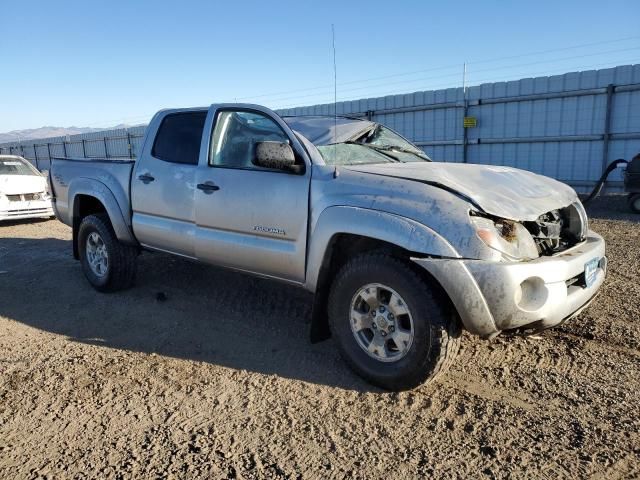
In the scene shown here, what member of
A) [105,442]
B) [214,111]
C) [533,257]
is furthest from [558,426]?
[214,111]

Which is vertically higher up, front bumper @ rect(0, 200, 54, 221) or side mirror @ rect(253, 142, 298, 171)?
side mirror @ rect(253, 142, 298, 171)

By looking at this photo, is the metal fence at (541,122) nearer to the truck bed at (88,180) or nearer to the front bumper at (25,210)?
the front bumper at (25,210)

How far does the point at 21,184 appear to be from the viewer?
1023 cm

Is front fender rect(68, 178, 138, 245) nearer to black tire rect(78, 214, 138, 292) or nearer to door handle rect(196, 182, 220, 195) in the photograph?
black tire rect(78, 214, 138, 292)

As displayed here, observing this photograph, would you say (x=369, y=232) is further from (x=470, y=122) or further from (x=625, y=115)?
(x=470, y=122)

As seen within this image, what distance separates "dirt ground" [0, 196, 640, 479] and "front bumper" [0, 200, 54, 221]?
6115 mm

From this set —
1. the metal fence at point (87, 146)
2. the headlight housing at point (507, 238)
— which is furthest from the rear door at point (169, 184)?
the metal fence at point (87, 146)

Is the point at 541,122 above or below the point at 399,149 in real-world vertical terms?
above

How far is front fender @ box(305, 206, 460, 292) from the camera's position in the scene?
2.87m

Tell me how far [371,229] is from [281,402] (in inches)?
48.0

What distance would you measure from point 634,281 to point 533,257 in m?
3.01

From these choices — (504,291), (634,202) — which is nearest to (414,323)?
(504,291)

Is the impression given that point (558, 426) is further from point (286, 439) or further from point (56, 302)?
point (56, 302)

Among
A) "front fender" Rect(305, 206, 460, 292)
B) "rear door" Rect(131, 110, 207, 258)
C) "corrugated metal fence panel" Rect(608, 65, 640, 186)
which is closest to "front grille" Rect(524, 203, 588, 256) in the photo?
"front fender" Rect(305, 206, 460, 292)
